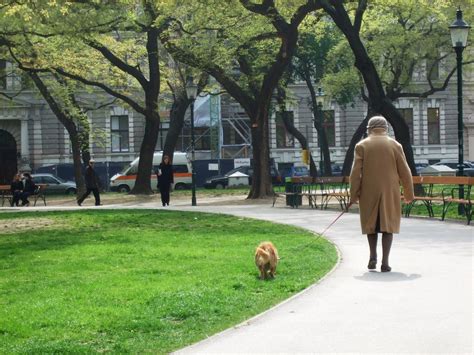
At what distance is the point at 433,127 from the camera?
68062 millimetres

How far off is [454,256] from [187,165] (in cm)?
4155

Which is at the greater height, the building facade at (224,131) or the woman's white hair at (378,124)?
the building facade at (224,131)

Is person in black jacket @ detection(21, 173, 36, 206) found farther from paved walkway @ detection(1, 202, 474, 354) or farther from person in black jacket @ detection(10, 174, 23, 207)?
paved walkway @ detection(1, 202, 474, 354)

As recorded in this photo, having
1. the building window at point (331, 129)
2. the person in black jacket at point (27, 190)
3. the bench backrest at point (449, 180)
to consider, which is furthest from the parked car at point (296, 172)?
the bench backrest at point (449, 180)

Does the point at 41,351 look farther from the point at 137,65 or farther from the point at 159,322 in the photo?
the point at 137,65

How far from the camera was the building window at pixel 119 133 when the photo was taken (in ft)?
217

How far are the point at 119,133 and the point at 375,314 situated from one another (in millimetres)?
58860

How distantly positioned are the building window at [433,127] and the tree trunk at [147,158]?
32699 millimetres

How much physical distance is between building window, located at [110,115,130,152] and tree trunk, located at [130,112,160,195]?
2612 centimetres

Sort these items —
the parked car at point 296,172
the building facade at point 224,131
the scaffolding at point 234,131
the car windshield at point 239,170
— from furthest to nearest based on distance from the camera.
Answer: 1. the scaffolding at point 234,131
2. the building facade at point 224,131
3. the parked car at point 296,172
4. the car windshield at point 239,170

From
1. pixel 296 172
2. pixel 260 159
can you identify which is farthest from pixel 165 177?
pixel 296 172

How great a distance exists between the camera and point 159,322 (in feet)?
26.8

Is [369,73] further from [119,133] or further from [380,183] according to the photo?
[119,133]

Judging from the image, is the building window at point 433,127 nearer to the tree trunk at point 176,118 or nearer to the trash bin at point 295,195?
the tree trunk at point 176,118
